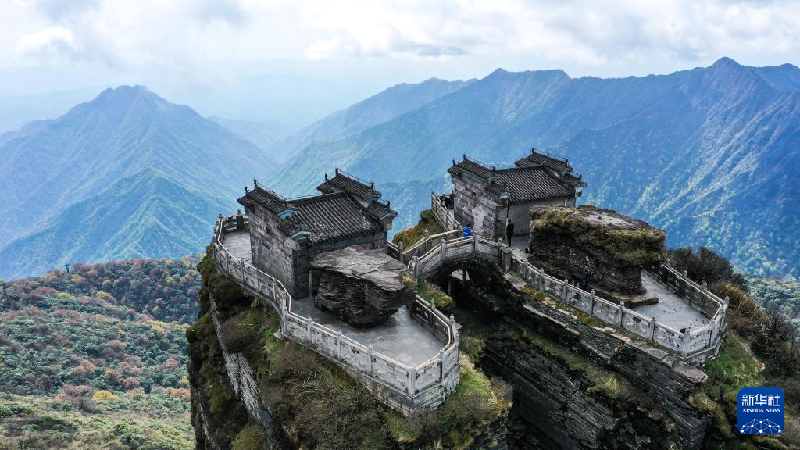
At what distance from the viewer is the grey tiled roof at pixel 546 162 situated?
44.9 meters

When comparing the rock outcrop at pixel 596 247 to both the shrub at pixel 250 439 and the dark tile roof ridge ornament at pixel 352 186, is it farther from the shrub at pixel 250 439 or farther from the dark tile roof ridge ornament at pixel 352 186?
the shrub at pixel 250 439

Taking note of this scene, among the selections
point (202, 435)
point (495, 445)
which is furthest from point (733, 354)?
point (202, 435)

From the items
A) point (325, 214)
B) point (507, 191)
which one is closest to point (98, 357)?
point (325, 214)

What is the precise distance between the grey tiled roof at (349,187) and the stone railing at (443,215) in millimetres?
9551

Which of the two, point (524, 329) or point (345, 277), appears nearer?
point (345, 277)

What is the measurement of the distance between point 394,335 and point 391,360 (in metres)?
4.88

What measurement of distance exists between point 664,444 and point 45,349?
77.6 meters

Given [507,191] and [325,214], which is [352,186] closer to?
[325,214]

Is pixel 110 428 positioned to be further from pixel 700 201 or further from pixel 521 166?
pixel 700 201

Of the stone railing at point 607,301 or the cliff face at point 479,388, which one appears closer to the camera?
the cliff face at point 479,388

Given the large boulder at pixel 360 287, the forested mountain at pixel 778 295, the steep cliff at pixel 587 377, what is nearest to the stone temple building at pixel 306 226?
the large boulder at pixel 360 287

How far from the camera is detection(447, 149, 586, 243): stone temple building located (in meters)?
41.6

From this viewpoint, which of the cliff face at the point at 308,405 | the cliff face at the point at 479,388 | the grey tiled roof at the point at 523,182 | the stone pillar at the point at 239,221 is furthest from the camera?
the stone pillar at the point at 239,221

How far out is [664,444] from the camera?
91.5ft
